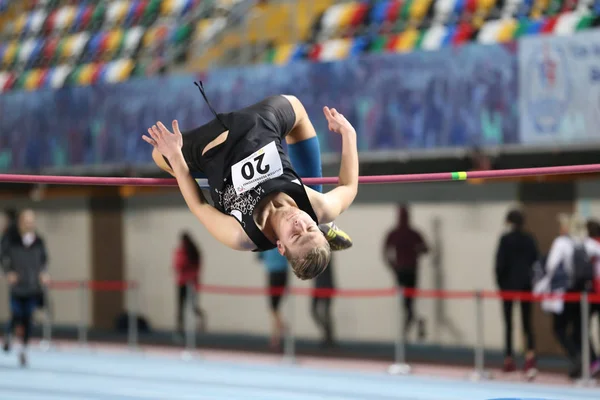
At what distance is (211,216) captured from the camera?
19.7 ft

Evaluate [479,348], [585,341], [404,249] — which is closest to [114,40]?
[404,249]

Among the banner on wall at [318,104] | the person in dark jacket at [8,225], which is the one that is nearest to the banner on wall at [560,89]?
the banner on wall at [318,104]

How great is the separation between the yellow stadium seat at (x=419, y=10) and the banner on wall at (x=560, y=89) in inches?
105

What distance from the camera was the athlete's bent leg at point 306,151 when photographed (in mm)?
6859

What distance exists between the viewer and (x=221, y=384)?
11.4 meters

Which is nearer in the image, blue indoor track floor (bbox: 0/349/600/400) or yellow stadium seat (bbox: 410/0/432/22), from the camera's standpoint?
blue indoor track floor (bbox: 0/349/600/400)

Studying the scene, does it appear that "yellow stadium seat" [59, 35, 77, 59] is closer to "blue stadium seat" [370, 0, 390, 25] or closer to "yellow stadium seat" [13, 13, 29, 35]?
"yellow stadium seat" [13, 13, 29, 35]

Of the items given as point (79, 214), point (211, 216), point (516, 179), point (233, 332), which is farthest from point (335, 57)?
point (211, 216)

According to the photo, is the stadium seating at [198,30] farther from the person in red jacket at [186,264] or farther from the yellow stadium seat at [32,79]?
the person in red jacket at [186,264]

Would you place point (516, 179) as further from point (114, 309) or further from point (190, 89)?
point (114, 309)

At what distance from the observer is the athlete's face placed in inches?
216

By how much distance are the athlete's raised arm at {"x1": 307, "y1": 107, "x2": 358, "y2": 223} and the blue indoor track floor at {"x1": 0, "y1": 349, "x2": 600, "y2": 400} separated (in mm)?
4391

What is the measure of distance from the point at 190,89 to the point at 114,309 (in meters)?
5.63

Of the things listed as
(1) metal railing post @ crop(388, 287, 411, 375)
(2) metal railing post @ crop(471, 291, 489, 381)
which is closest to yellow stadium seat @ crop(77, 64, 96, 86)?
(1) metal railing post @ crop(388, 287, 411, 375)
